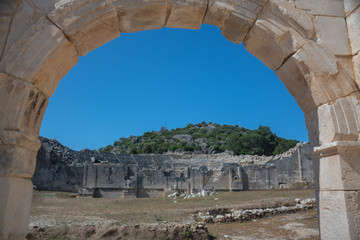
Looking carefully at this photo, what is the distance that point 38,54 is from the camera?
2.80 m

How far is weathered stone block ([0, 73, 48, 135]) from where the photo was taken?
261cm

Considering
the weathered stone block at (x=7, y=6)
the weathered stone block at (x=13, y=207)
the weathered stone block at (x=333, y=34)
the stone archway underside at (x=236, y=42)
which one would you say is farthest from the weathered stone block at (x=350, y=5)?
the weathered stone block at (x=13, y=207)

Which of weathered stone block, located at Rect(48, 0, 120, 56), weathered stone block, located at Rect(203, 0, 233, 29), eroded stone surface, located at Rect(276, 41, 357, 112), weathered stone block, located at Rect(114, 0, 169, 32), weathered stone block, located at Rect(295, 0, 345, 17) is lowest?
eroded stone surface, located at Rect(276, 41, 357, 112)

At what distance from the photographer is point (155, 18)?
3287 millimetres

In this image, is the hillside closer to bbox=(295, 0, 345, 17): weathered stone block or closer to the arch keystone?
bbox=(295, 0, 345, 17): weathered stone block

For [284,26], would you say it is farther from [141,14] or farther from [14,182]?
[14,182]

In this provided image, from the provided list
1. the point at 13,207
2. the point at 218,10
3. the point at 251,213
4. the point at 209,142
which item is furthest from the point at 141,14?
the point at 209,142

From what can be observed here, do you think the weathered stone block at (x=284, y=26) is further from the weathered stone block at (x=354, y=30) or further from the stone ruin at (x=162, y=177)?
the stone ruin at (x=162, y=177)

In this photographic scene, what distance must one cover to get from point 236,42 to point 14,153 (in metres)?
2.77

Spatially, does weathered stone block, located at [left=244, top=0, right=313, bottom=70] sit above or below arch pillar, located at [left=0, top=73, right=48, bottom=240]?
above

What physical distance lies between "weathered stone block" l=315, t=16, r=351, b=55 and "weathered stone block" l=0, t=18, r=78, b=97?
288 cm

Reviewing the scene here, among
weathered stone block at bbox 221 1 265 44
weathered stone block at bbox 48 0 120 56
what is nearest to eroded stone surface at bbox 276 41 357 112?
weathered stone block at bbox 221 1 265 44

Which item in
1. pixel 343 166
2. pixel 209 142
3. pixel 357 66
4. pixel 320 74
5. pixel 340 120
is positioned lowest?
pixel 343 166

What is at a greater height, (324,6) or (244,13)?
(324,6)
